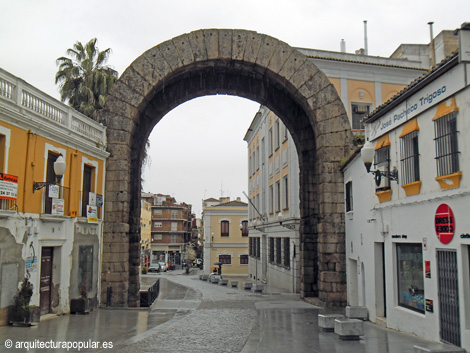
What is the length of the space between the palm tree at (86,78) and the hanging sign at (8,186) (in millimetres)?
13427

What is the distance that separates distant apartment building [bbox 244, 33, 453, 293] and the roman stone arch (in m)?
5.35

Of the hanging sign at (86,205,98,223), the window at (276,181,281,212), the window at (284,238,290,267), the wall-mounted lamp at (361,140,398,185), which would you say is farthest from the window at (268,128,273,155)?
the wall-mounted lamp at (361,140,398,185)

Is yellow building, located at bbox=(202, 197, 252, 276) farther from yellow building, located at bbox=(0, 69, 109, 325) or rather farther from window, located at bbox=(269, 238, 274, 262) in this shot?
yellow building, located at bbox=(0, 69, 109, 325)

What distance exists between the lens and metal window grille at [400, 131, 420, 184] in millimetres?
10766

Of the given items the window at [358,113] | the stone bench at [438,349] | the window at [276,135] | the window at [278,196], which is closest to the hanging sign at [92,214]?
the stone bench at [438,349]

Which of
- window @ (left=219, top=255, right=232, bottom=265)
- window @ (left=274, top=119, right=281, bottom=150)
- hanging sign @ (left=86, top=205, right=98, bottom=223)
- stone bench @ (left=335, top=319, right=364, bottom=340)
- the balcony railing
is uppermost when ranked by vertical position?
A: window @ (left=274, top=119, right=281, bottom=150)

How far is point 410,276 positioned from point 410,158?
283cm

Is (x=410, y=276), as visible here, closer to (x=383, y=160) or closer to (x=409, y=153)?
(x=409, y=153)

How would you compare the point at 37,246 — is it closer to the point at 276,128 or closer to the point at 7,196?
the point at 7,196

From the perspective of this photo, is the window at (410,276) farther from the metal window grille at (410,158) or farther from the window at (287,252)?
A: the window at (287,252)

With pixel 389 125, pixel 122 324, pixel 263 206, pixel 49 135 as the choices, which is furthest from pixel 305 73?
pixel 263 206

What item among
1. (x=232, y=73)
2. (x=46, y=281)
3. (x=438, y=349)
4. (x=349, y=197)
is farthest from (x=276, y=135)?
(x=438, y=349)

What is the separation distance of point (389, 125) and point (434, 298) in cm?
471

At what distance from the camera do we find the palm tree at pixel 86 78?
82.8 ft
